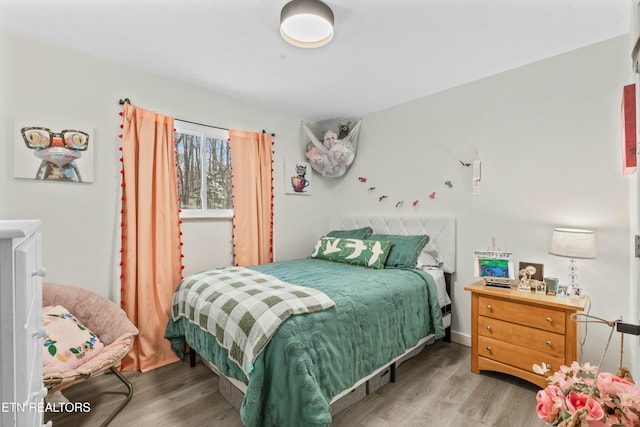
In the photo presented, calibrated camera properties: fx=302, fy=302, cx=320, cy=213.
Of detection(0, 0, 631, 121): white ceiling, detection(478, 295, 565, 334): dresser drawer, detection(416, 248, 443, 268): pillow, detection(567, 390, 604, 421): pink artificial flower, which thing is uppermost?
detection(0, 0, 631, 121): white ceiling

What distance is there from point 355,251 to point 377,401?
4.57ft

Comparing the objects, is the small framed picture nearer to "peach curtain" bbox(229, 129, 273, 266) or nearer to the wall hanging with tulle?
the wall hanging with tulle

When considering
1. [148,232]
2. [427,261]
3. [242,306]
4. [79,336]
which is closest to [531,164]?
[427,261]

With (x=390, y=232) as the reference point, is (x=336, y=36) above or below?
above

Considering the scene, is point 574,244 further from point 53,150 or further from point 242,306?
point 53,150

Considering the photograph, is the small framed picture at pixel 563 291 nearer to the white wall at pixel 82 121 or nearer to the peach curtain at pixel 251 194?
the peach curtain at pixel 251 194

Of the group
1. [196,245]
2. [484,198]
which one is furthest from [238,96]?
[484,198]

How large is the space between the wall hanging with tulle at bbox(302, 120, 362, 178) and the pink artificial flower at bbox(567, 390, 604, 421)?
3272 mm

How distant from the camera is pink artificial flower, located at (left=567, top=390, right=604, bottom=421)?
2.42 ft

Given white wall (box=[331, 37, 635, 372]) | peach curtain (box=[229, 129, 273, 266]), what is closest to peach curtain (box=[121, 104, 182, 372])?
peach curtain (box=[229, 129, 273, 266])

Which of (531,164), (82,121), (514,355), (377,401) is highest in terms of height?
(82,121)

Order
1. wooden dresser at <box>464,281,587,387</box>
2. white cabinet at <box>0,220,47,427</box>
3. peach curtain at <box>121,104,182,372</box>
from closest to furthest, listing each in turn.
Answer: white cabinet at <box>0,220,47,427</box>, wooden dresser at <box>464,281,587,387</box>, peach curtain at <box>121,104,182,372</box>

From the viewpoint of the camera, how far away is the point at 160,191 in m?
2.70

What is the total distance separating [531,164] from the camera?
261 cm
